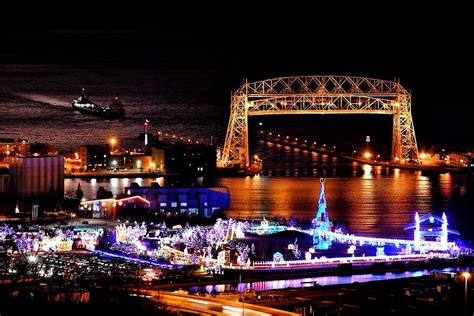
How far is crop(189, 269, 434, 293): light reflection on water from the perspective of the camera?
41.7 feet

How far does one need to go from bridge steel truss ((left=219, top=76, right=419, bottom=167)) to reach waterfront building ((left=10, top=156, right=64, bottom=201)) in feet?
21.9

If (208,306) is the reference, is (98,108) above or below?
above

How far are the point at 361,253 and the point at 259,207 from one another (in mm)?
3888

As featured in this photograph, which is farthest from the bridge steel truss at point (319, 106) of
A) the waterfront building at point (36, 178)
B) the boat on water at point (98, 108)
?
the waterfront building at point (36, 178)

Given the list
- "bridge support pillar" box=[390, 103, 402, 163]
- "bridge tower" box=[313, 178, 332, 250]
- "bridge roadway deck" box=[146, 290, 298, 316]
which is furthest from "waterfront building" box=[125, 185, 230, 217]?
"bridge support pillar" box=[390, 103, 402, 163]

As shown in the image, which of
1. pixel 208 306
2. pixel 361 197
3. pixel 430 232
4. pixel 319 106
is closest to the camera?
pixel 208 306

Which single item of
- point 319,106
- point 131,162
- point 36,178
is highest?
point 319,106

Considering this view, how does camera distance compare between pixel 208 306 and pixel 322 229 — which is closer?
pixel 208 306

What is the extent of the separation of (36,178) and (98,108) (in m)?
12.9

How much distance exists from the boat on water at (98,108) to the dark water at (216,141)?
0.73ft

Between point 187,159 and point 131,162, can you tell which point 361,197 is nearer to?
point 187,159

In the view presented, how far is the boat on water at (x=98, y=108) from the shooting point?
30641mm

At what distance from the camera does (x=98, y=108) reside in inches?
1219

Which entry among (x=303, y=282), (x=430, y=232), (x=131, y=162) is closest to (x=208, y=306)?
(x=303, y=282)
